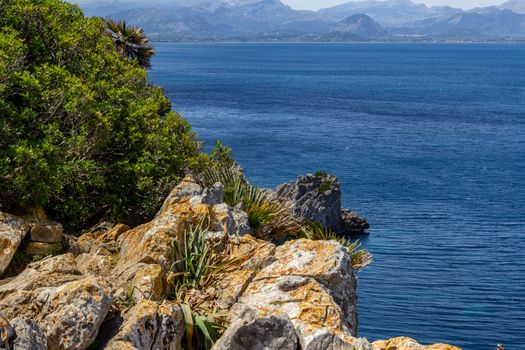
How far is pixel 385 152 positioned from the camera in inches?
3526

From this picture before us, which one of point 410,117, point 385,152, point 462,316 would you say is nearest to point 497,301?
point 462,316

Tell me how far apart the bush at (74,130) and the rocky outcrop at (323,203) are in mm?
41481

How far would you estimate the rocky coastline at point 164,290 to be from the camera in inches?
336

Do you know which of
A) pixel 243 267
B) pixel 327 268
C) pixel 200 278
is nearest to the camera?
pixel 327 268

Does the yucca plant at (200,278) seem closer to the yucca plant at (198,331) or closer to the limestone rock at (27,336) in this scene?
the yucca plant at (198,331)

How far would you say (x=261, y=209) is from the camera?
55.3 feet

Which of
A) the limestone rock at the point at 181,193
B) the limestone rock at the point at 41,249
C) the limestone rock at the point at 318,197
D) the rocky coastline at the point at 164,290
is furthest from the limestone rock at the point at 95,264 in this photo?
the limestone rock at the point at 318,197

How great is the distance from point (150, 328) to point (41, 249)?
527 centimetres

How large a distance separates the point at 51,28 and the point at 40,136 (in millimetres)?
4625

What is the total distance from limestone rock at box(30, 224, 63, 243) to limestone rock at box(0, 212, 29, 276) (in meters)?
0.25

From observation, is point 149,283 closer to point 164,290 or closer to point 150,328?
point 164,290

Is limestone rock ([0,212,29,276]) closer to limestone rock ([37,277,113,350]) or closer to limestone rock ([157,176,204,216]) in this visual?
limestone rock ([157,176,204,216])

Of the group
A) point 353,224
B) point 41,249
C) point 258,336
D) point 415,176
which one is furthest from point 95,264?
point 415,176

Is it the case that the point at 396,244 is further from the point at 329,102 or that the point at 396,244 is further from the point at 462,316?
the point at 329,102
